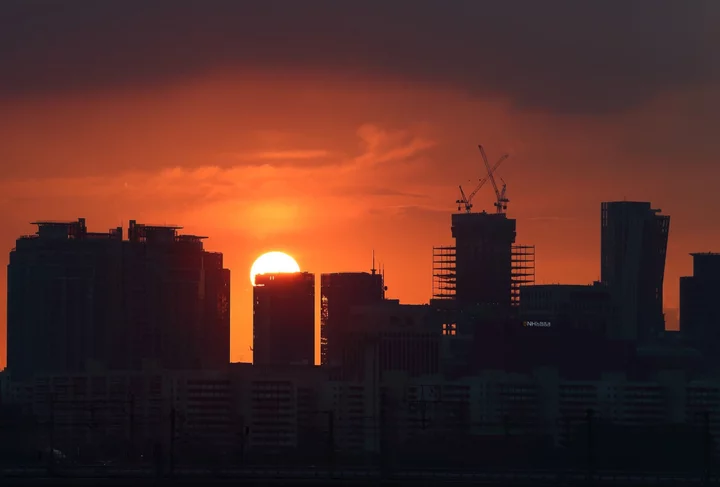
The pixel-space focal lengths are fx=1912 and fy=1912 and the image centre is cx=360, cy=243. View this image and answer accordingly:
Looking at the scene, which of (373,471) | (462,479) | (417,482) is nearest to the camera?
(417,482)

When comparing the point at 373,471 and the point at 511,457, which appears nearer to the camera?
the point at 373,471

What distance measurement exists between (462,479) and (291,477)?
13668mm

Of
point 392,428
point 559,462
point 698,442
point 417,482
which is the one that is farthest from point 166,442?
point 417,482

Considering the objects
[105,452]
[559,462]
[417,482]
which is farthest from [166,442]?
[417,482]

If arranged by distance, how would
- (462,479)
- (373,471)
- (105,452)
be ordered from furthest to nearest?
1. (105,452)
2. (373,471)
3. (462,479)

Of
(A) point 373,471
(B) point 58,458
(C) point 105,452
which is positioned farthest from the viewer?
(C) point 105,452

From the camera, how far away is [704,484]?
124625 millimetres

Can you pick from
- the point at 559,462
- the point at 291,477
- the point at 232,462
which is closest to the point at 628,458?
the point at 559,462

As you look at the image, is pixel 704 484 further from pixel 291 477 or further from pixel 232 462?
pixel 232 462

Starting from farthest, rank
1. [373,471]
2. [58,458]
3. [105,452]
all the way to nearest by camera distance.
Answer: [105,452]
[58,458]
[373,471]

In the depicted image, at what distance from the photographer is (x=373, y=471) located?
5763 inches

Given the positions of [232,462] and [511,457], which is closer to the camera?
[232,462]

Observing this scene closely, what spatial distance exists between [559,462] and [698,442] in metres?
20.9

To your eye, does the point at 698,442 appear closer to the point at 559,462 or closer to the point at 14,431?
the point at 559,462
